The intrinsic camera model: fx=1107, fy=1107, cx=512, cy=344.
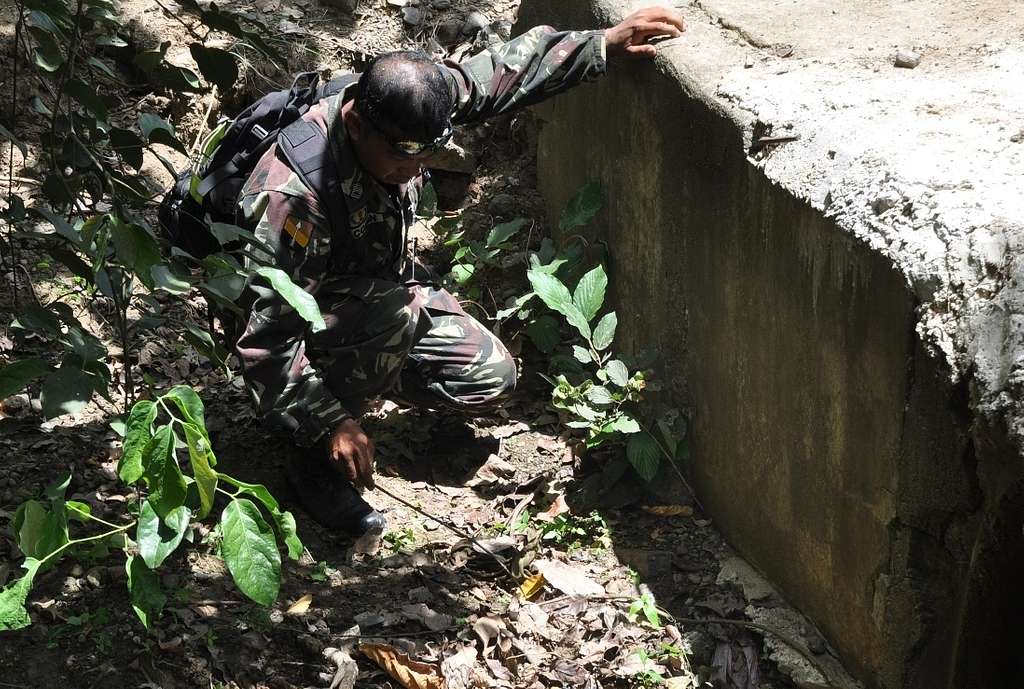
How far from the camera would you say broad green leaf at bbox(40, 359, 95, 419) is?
1939 millimetres

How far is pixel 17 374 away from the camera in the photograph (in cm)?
197

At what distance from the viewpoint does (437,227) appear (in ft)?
15.4

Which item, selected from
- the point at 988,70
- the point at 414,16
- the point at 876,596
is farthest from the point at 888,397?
the point at 414,16

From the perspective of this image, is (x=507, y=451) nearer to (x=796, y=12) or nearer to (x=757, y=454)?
(x=757, y=454)

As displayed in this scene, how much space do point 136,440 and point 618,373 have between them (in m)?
1.89

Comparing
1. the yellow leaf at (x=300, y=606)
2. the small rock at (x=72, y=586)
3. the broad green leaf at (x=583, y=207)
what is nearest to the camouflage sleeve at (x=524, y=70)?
the broad green leaf at (x=583, y=207)

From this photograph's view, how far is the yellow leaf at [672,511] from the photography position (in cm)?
336

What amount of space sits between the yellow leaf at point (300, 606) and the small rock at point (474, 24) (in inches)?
120

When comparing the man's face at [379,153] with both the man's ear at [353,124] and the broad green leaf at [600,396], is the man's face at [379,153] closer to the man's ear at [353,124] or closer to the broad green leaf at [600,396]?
the man's ear at [353,124]

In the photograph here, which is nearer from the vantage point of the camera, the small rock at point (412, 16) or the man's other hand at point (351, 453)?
the man's other hand at point (351, 453)

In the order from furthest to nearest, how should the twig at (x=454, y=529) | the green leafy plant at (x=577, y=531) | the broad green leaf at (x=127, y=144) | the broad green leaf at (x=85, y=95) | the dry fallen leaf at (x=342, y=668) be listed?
the green leafy plant at (x=577, y=531) < the twig at (x=454, y=529) < the dry fallen leaf at (x=342, y=668) < the broad green leaf at (x=127, y=144) < the broad green leaf at (x=85, y=95)

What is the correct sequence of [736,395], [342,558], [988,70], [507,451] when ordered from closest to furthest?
[988,70] → [736,395] → [342,558] → [507,451]

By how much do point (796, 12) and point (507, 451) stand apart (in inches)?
67.2

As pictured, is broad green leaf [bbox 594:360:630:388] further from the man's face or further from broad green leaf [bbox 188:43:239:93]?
broad green leaf [bbox 188:43:239:93]
